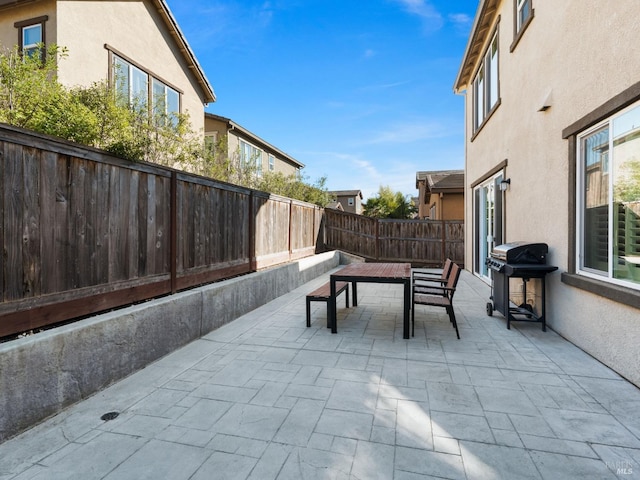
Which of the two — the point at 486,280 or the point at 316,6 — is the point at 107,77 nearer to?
the point at 316,6

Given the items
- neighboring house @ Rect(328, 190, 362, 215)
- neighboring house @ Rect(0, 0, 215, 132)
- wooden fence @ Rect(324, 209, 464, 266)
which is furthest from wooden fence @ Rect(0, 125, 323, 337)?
neighboring house @ Rect(328, 190, 362, 215)

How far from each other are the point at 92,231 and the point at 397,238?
10.2 metres

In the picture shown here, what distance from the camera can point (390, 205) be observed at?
35094 mm

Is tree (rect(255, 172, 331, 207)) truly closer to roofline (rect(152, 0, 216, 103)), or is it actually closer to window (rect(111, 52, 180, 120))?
window (rect(111, 52, 180, 120))

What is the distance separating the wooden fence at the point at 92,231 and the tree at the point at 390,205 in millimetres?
28541

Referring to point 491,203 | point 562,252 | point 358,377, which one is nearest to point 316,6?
point 491,203

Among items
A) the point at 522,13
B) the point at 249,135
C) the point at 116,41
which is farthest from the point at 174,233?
the point at 249,135

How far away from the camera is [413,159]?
93.8 feet

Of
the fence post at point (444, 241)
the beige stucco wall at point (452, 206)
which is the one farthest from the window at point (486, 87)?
the beige stucco wall at point (452, 206)

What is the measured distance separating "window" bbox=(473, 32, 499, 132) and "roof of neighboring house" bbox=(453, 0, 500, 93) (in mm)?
377

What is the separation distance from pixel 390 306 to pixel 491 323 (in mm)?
1667

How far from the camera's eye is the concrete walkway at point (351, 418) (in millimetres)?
1978

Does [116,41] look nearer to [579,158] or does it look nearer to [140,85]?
[140,85]

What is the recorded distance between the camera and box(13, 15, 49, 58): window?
7.57 metres
